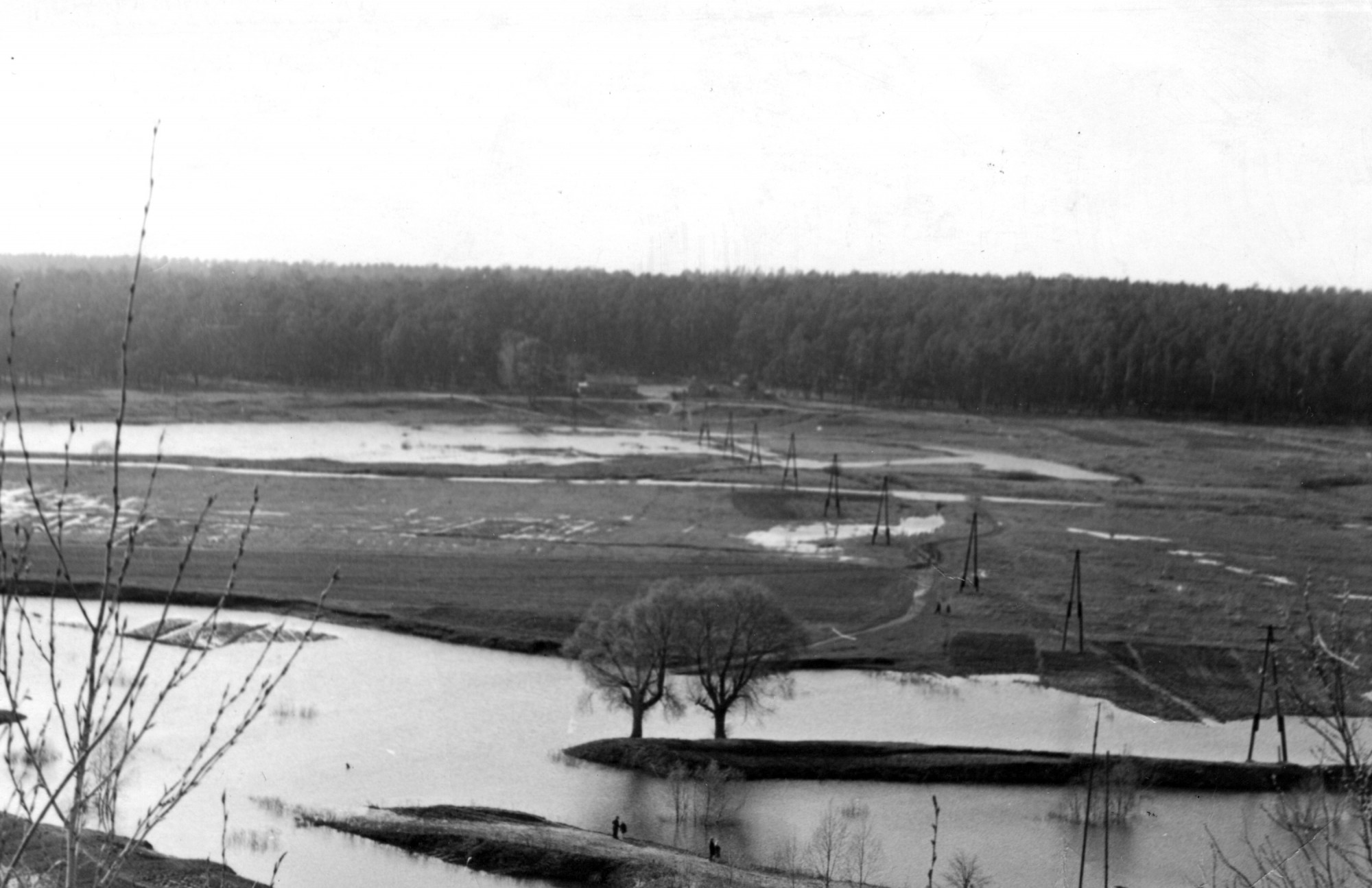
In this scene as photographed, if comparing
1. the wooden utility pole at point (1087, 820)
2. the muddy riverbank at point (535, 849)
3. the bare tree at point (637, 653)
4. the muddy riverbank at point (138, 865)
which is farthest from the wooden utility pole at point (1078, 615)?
the muddy riverbank at point (138, 865)

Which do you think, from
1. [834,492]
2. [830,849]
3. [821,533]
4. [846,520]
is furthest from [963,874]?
[834,492]

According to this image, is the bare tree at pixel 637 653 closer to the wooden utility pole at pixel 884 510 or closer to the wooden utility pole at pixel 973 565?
the wooden utility pole at pixel 973 565

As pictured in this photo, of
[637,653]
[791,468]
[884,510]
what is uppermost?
[791,468]

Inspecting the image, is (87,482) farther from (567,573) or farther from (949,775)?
(949,775)

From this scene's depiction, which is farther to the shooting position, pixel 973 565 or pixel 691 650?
pixel 973 565

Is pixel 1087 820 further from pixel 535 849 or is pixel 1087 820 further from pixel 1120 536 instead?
pixel 1120 536

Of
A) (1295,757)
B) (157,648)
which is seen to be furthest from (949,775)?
(157,648)
